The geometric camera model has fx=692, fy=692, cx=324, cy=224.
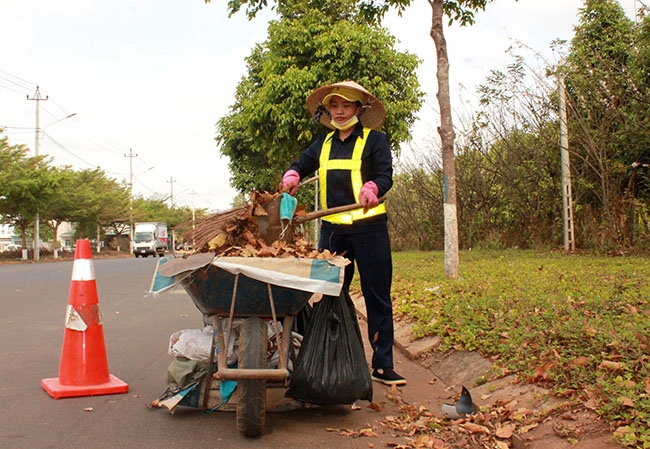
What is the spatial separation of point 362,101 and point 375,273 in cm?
119

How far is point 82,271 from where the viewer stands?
492 cm

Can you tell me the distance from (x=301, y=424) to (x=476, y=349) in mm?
1840

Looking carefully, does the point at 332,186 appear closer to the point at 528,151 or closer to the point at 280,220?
the point at 280,220

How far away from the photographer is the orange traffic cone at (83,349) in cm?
465

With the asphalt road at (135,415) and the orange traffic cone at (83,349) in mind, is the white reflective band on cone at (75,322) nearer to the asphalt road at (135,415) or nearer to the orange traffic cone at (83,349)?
the orange traffic cone at (83,349)

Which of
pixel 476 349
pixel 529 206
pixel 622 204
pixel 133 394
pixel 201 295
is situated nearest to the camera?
pixel 201 295

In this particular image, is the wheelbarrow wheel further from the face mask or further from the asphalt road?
the face mask

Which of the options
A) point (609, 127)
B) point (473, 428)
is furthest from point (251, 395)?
point (609, 127)

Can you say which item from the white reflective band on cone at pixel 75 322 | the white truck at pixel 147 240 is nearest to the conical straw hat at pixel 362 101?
the white reflective band on cone at pixel 75 322

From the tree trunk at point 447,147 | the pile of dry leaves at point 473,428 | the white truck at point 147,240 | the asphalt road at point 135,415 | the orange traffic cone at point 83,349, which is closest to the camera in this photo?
the pile of dry leaves at point 473,428

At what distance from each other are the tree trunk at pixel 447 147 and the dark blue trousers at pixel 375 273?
531 cm

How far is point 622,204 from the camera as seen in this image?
13.6 meters

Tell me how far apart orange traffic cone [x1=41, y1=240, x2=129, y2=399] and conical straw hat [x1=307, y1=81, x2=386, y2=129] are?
6.35 feet

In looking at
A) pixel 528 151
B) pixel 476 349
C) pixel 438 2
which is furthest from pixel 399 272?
pixel 476 349
